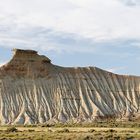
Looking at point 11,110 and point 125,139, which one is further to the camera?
point 11,110

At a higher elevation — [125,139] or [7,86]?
[7,86]

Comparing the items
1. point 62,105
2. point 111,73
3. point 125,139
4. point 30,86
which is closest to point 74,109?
point 62,105

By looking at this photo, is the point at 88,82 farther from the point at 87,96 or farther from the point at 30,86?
the point at 30,86

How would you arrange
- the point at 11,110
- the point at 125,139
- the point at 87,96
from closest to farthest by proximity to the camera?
1. the point at 125,139
2. the point at 11,110
3. the point at 87,96

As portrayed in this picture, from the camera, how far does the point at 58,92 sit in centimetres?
12725

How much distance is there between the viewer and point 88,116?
120 metres

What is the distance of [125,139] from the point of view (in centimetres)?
5138

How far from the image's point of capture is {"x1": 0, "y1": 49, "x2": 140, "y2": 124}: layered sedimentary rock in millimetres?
119500

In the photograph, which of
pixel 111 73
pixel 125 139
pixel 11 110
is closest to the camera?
pixel 125 139

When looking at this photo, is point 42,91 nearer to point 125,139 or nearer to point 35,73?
point 35,73

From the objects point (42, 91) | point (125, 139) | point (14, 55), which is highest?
point (14, 55)

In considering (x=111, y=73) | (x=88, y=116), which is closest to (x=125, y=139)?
(x=88, y=116)

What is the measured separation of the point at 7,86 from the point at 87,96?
18571 millimetres

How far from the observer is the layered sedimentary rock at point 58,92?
120 meters
